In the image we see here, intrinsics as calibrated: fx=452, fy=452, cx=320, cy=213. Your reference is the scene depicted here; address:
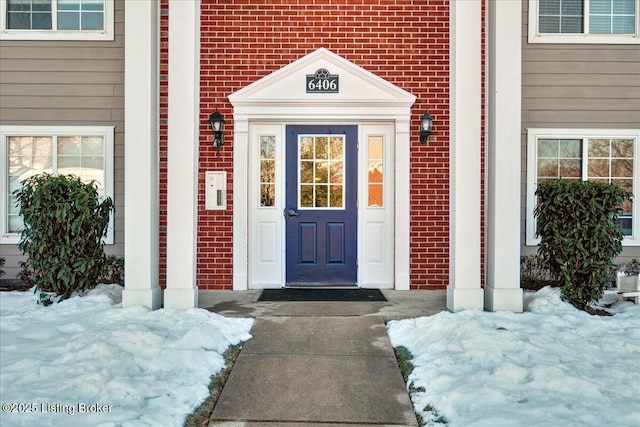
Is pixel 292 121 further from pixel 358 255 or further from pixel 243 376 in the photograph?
pixel 243 376

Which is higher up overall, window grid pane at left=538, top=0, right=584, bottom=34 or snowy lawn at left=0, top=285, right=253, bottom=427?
window grid pane at left=538, top=0, right=584, bottom=34

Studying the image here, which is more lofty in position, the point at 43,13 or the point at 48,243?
the point at 43,13

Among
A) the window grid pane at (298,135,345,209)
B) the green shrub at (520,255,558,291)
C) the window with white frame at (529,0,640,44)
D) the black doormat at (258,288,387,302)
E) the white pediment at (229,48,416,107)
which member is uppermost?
the window with white frame at (529,0,640,44)

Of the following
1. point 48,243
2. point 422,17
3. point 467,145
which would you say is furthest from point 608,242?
point 48,243

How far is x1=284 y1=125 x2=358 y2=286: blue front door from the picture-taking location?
621 centimetres

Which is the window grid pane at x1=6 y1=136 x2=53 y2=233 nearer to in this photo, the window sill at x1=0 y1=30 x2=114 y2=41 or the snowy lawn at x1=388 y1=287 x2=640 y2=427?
the window sill at x1=0 y1=30 x2=114 y2=41

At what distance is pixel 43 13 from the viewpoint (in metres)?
6.60

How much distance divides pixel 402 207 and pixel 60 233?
4.19 metres

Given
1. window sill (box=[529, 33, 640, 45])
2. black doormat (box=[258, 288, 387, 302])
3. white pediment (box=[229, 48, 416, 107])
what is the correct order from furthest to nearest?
window sill (box=[529, 33, 640, 45])
white pediment (box=[229, 48, 416, 107])
black doormat (box=[258, 288, 387, 302])

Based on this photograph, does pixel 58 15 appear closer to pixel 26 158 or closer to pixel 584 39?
pixel 26 158

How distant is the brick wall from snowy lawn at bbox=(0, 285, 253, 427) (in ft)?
5.60

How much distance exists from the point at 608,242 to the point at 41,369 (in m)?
5.46

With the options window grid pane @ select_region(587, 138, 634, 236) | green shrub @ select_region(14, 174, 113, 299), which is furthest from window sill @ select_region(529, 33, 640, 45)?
green shrub @ select_region(14, 174, 113, 299)

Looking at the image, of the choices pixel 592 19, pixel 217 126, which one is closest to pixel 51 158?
pixel 217 126
